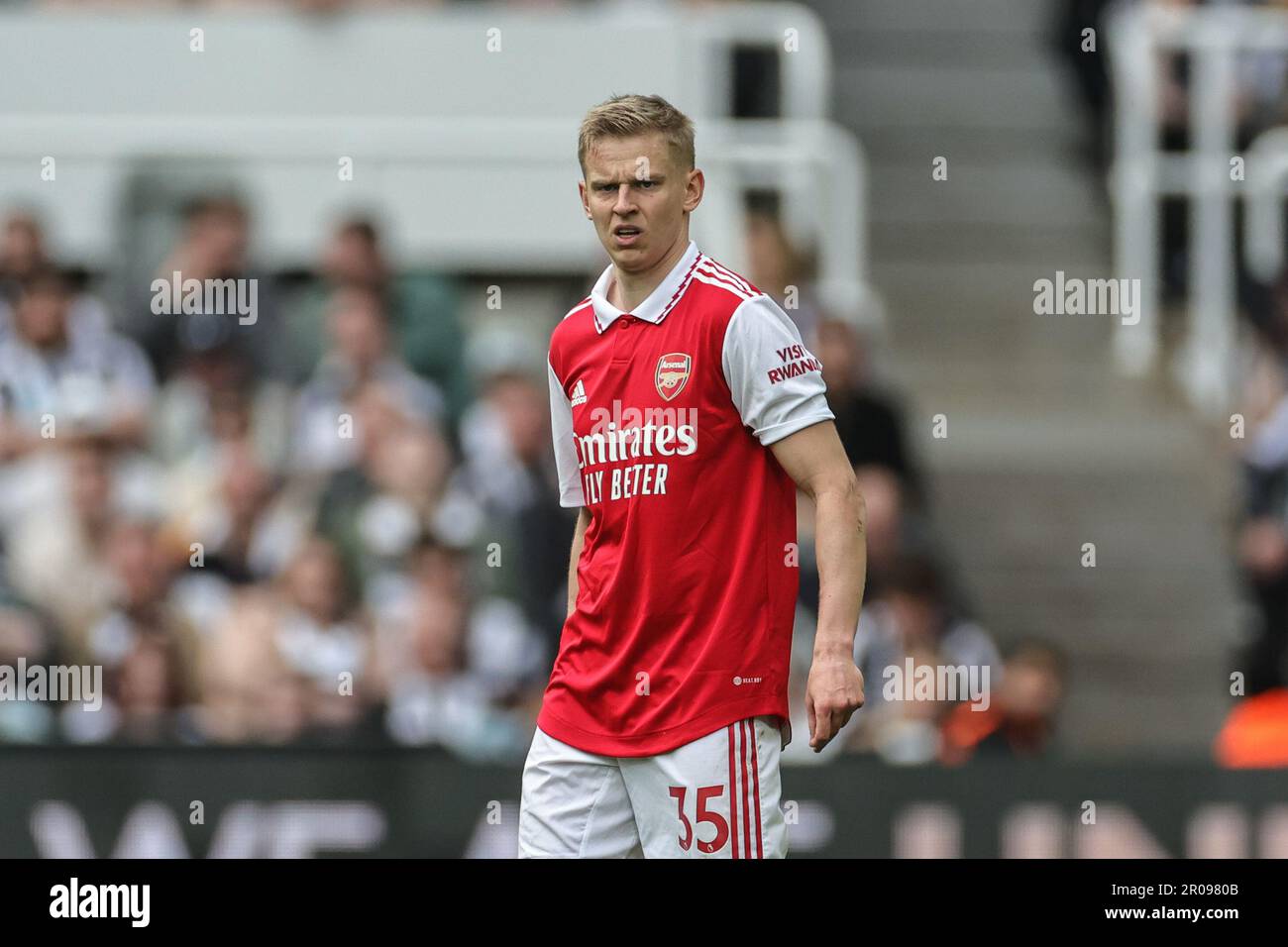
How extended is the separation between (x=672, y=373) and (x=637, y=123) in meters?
0.44

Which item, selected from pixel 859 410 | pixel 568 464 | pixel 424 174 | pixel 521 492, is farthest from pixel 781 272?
pixel 568 464

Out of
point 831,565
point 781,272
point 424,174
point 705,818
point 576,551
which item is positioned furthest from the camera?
point 424,174

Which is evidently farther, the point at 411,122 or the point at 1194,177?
the point at 1194,177

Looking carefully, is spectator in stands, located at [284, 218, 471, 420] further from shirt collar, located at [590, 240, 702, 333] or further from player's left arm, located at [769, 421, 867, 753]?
player's left arm, located at [769, 421, 867, 753]

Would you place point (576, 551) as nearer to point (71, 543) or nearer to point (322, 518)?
point (322, 518)

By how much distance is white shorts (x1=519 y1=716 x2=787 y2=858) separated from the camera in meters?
3.84

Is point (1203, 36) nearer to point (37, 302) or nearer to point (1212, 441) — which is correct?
point (1212, 441)

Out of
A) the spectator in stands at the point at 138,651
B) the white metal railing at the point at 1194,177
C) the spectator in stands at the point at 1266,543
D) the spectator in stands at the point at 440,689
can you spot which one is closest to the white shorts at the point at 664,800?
the spectator in stands at the point at 440,689

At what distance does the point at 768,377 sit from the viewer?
12.5 feet

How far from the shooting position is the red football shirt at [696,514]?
12.6 feet

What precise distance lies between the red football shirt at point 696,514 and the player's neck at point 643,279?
2 cm

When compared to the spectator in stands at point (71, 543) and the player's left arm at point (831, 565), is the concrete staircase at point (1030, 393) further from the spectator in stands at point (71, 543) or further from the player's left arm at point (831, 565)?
the player's left arm at point (831, 565)

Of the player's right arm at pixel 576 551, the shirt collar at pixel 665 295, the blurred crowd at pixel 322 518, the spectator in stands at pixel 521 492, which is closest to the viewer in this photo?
the shirt collar at pixel 665 295
